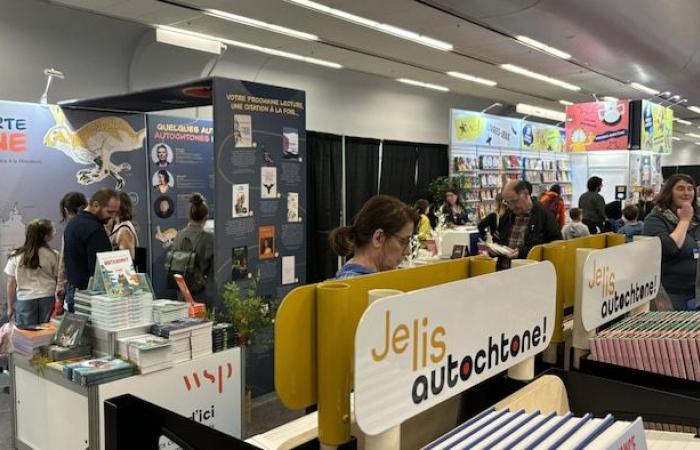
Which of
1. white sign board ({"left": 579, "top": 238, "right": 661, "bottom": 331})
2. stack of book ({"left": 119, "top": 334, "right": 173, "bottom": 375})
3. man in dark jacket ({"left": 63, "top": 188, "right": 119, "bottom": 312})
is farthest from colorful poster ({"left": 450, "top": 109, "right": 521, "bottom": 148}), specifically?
white sign board ({"left": 579, "top": 238, "right": 661, "bottom": 331})

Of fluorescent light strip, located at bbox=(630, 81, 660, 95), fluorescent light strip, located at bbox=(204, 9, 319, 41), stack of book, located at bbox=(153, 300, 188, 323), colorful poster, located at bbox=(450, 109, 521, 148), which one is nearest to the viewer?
stack of book, located at bbox=(153, 300, 188, 323)

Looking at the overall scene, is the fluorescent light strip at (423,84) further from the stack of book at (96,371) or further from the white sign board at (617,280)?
the white sign board at (617,280)

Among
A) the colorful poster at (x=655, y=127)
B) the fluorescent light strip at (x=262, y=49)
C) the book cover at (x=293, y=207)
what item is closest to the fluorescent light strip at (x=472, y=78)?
the fluorescent light strip at (x=262, y=49)

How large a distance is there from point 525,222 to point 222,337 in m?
2.37

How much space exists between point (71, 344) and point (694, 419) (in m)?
3.06

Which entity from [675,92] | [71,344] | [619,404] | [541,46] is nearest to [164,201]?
[71,344]

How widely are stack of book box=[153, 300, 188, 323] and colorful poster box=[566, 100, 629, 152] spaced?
9.74m

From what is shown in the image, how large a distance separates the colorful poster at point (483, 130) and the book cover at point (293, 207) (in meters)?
6.21

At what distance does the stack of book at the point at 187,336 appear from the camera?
130 inches

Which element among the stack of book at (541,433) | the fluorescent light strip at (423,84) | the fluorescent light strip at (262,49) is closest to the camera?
the stack of book at (541,433)

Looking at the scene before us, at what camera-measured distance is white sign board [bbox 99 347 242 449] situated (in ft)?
10.3

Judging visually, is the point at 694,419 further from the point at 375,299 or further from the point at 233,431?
the point at 233,431

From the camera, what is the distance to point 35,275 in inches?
198

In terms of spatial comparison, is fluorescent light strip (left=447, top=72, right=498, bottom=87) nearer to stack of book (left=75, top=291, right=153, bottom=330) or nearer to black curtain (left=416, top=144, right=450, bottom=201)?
black curtain (left=416, top=144, right=450, bottom=201)
